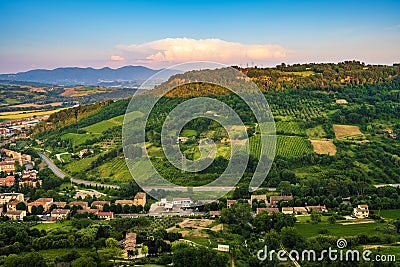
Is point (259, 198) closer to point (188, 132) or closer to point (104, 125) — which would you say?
point (188, 132)

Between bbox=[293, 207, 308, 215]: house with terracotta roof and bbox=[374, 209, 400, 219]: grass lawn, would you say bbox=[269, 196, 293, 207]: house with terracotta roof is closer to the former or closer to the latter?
bbox=[293, 207, 308, 215]: house with terracotta roof

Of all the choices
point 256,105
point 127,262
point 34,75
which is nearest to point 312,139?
point 256,105

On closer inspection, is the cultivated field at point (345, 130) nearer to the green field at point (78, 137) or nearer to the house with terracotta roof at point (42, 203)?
the green field at point (78, 137)

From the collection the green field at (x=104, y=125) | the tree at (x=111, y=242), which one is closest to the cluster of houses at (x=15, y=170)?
the green field at (x=104, y=125)

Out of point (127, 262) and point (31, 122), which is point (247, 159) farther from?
point (31, 122)

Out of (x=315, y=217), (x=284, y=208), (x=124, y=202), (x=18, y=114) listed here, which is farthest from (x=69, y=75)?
(x=315, y=217)

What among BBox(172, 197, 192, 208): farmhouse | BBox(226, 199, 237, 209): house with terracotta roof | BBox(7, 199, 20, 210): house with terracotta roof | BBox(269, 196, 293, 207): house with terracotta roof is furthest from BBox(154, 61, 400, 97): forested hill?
BBox(7, 199, 20, 210): house with terracotta roof
